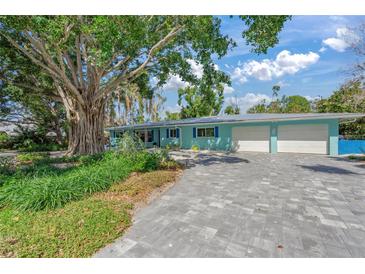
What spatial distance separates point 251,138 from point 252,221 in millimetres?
9931

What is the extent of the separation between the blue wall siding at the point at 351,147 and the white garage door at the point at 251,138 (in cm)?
386

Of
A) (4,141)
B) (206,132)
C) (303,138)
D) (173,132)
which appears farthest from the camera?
(4,141)

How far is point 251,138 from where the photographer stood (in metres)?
12.3

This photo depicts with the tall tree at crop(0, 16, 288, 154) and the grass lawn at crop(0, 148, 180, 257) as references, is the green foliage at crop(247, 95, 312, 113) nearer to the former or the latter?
the tall tree at crop(0, 16, 288, 154)

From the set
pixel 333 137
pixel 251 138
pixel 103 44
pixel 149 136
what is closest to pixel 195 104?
pixel 149 136

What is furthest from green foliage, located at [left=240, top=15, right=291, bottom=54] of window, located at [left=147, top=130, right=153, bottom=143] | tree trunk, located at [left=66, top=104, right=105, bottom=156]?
window, located at [left=147, top=130, right=153, bottom=143]

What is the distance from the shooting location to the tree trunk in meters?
10.4

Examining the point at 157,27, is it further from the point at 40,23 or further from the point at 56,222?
the point at 56,222

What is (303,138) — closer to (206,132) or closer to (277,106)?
(206,132)

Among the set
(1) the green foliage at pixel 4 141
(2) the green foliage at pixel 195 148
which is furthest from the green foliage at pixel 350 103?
(1) the green foliage at pixel 4 141

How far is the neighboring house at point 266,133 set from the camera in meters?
10.1

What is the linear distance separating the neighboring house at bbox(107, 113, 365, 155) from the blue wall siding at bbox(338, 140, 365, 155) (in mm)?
937
